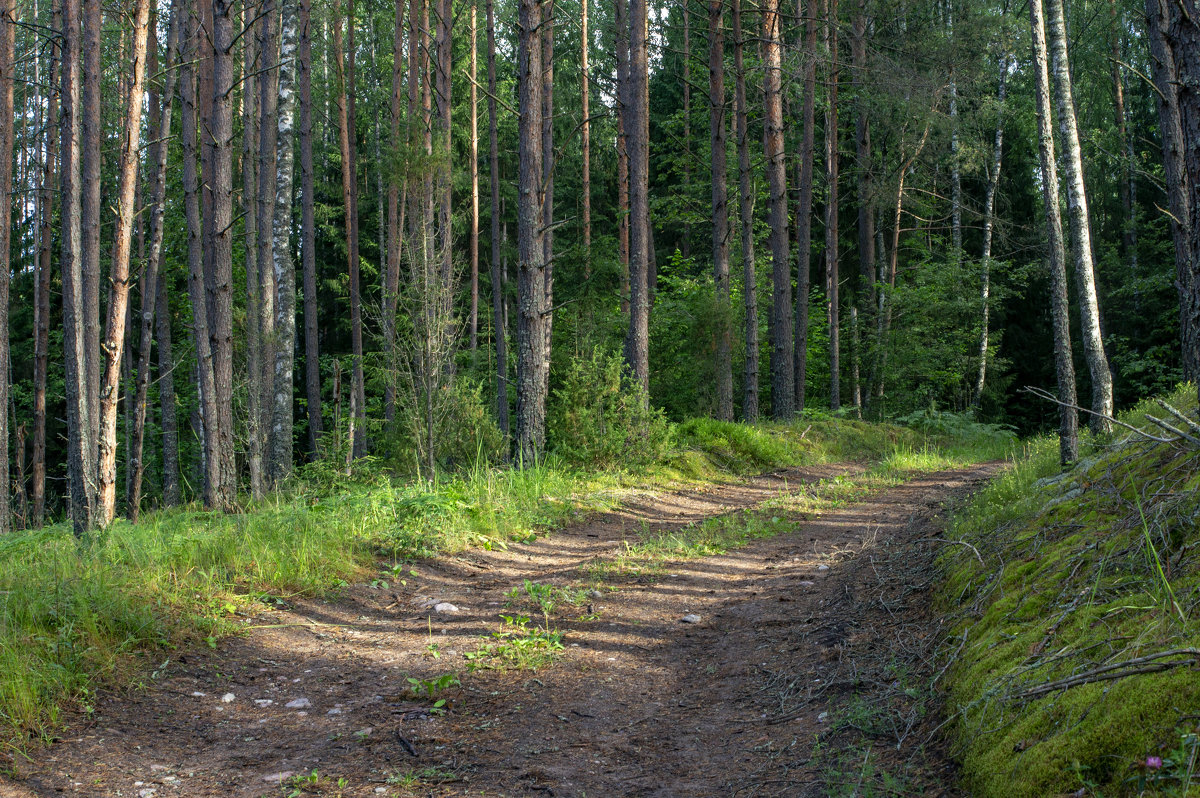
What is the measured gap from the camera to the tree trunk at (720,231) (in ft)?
53.7

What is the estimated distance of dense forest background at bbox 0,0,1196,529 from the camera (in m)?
9.80

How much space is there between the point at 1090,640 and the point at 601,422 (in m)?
8.88

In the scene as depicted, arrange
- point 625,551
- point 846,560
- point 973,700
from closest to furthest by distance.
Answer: point 973,700 → point 846,560 → point 625,551

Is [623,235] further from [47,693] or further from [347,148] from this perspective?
[47,693]

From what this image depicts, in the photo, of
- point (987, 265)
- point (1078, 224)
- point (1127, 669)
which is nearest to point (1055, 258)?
point (1078, 224)

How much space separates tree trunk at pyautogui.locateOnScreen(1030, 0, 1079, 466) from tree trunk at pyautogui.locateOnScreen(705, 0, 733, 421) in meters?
8.31

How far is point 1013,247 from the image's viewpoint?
24.9 m

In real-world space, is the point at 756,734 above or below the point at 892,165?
below

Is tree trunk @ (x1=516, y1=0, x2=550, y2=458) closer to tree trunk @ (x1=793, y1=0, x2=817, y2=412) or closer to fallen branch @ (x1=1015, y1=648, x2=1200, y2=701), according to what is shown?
tree trunk @ (x1=793, y1=0, x2=817, y2=412)

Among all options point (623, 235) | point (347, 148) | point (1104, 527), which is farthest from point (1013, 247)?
point (1104, 527)

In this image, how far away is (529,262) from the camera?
11148 millimetres

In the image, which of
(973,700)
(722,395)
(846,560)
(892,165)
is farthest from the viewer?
(892,165)

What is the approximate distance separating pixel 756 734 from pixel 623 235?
21633mm

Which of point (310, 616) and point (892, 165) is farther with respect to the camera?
point (892, 165)
